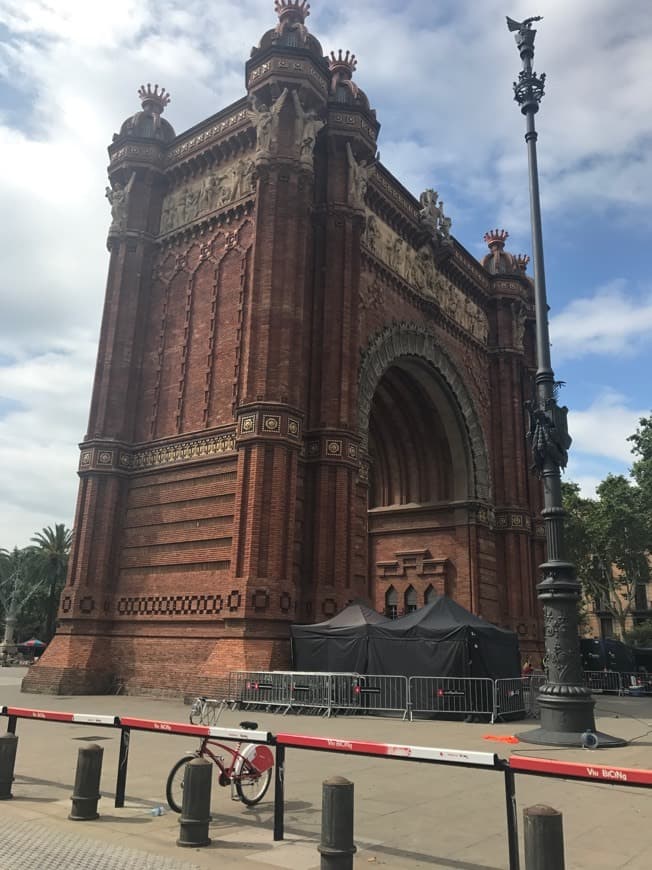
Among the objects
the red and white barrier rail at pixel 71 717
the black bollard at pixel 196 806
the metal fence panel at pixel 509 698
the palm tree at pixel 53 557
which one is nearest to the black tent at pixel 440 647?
the metal fence panel at pixel 509 698

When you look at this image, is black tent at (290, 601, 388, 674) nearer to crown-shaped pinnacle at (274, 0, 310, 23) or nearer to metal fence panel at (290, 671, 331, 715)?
metal fence panel at (290, 671, 331, 715)

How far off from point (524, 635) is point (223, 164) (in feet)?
79.5

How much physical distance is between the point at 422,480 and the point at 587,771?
2983 centimetres

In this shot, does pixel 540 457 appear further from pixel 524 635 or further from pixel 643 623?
pixel 643 623

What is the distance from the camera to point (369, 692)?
1703 cm

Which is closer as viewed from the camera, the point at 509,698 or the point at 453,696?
the point at 453,696

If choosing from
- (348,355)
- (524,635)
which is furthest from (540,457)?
(524,635)

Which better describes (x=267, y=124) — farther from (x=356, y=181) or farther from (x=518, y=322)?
(x=518, y=322)

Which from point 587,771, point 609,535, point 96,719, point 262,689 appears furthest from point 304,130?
point 609,535

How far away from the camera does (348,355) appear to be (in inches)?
901

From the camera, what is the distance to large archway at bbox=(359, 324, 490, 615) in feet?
106

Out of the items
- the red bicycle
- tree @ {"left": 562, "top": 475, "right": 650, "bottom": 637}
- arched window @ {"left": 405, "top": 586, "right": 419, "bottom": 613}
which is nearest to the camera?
the red bicycle

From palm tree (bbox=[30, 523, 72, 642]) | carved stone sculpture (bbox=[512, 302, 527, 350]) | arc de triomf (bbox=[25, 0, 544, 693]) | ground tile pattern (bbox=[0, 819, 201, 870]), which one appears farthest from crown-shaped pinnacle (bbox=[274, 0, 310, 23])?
palm tree (bbox=[30, 523, 72, 642])

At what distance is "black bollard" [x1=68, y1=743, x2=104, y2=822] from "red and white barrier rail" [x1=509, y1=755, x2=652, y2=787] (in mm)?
3903
